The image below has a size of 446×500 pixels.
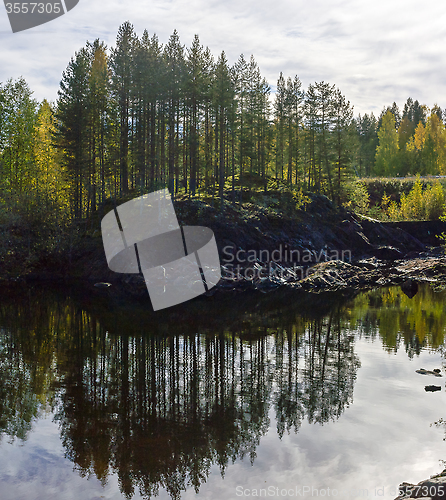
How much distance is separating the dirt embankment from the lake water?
16258 mm

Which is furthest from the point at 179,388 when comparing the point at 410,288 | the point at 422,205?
the point at 422,205

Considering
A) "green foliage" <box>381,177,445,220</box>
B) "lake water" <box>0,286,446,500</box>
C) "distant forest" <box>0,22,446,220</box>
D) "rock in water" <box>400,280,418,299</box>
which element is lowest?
"rock in water" <box>400,280,418,299</box>

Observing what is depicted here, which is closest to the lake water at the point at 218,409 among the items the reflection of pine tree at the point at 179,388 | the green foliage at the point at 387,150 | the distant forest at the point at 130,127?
the reflection of pine tree at the point at 179,388

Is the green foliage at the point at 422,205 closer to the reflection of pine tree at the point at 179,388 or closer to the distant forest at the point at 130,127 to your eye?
the distant forest at the point at 130,127

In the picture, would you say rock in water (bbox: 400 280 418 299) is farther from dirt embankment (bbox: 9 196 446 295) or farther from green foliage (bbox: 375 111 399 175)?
green foliage (bbox: 375 111 399 175)

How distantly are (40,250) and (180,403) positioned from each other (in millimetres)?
35969

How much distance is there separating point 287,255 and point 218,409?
36.8 meters

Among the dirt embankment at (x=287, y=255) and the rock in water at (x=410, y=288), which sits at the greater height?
the dirt embankment at (x=287, y=255)

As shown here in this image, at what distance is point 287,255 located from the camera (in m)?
50.4

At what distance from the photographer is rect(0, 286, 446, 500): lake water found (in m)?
10.7

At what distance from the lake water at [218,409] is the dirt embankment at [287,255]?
16.3 m

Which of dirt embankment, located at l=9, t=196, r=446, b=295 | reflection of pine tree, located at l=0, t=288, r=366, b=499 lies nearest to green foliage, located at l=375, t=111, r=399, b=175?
dirt embankment, located at l=9, t=196, r=446, b=295

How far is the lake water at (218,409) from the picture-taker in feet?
35.1

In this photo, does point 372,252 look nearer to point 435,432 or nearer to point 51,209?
point 51,209
